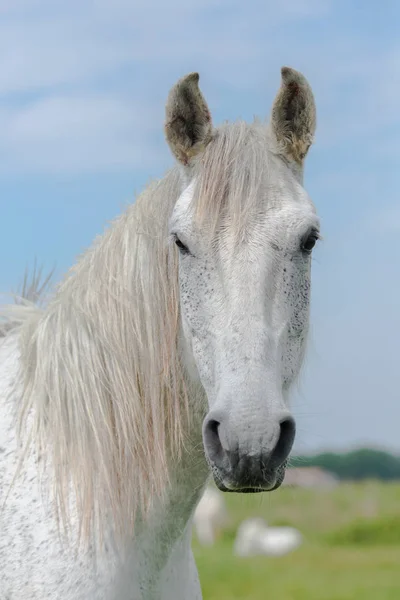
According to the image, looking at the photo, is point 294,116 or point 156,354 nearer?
point 156,354

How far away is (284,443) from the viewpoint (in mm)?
2592

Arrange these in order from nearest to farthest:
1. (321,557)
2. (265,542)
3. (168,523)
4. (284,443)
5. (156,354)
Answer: (284,443) → (156,354) → (168,523) → (321,557) → (265,542)

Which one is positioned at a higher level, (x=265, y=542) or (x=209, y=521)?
(x=265, y=542)

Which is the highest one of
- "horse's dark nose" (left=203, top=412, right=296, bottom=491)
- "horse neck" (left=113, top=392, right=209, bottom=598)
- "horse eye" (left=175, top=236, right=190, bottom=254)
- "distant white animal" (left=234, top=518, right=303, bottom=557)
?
"horse eye" (left=175, top=236, right=190, bottom=254)

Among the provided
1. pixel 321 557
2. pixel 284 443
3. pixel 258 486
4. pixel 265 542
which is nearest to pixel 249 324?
pixel 284 443

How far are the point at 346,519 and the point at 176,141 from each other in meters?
22.6

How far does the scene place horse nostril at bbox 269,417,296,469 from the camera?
8.38 feet

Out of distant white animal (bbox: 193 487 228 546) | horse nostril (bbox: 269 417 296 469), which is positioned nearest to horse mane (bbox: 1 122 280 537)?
horse nostril (bbox: 269 417 296 469)

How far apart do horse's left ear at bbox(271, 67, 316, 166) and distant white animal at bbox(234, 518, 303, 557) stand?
16837 mm

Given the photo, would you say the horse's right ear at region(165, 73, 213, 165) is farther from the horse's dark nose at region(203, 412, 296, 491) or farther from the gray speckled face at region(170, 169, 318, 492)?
the horse's dark nose at region(203, 412, 296, 491)

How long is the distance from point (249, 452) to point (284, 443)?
0.16m

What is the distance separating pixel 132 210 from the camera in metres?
3.38

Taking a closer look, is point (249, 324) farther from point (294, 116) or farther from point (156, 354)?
point (294, 116)

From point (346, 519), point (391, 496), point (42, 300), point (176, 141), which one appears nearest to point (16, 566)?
point (42, 300)
